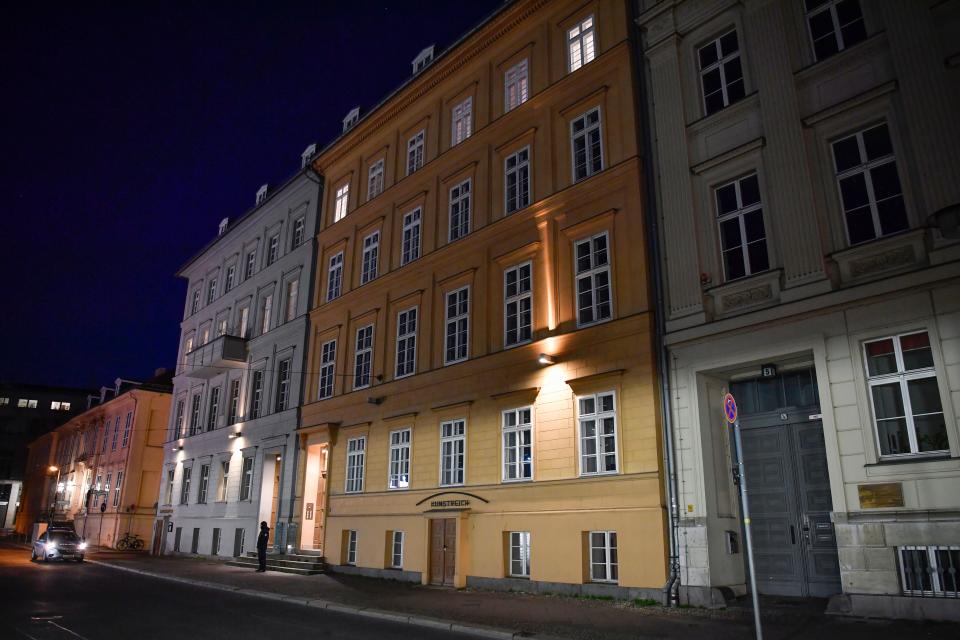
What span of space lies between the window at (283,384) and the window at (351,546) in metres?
8.00

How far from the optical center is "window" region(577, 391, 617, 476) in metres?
15.8

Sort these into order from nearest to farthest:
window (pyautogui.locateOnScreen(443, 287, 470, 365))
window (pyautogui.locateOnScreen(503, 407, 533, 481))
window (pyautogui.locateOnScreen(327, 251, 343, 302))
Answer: window (pyautogui.locateOnScreen(503, 407, 533, 481)) < window (pyautogui.locateOnScreen(443, 287, 470, 365)) < window (pyautogui.locateOnScreen(327, 251, 343, 302))

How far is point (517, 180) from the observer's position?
818 inches

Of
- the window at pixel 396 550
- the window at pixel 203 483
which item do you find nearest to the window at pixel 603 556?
the window at pixel 396 550

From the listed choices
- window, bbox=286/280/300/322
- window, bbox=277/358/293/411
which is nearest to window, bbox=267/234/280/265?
window, bbox=286/280/300/322

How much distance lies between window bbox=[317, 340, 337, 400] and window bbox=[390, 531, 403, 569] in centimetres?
711

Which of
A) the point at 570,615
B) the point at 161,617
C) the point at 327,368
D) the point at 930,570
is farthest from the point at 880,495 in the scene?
the point at 327,368

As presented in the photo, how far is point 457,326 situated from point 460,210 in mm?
4170

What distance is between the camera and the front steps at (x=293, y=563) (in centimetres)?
2348

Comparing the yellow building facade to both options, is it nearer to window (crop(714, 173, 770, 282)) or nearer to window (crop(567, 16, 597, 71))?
window (crop(567, 16, 597, 71))

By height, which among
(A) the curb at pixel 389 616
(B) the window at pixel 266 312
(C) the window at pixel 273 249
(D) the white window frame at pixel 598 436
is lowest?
(A) the curb at pixel 389 616

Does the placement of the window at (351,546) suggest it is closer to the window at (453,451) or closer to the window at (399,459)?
the window at (399,459)

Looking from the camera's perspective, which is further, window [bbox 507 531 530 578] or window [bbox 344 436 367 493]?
window [bbox 344 436 367 493]

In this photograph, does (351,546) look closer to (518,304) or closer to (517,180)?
(518,304)
